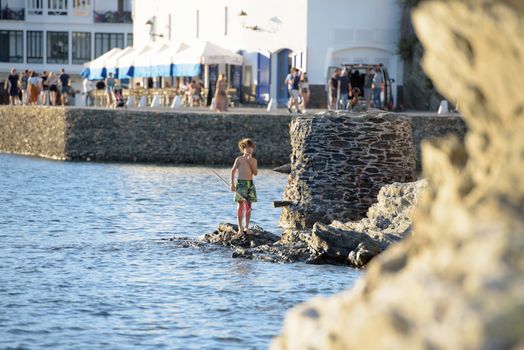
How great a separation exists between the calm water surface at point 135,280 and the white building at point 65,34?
212 ft

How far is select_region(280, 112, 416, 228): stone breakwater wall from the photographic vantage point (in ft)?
68.3

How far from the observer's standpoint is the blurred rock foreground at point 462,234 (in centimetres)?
433

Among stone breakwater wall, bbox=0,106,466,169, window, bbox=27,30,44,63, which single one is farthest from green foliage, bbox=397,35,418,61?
window, bbox=27,30,44,63

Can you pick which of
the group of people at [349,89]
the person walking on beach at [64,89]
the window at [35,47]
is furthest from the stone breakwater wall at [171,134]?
the window at [35,47]

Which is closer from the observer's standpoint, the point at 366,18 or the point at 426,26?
the point at 426,26

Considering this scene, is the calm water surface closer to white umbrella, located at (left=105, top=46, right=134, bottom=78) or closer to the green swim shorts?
the green swim shorts

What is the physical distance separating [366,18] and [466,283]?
46087mm

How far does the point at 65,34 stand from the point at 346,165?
72810 millimetres

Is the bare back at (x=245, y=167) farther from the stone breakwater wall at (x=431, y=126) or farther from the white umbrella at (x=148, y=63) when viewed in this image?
the white umbrella at (x=148, y=63)

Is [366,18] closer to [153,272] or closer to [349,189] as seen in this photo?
[349,189]

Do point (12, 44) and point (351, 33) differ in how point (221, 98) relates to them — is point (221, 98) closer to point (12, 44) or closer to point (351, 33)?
point (351, 33)

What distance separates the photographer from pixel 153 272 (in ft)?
53.9

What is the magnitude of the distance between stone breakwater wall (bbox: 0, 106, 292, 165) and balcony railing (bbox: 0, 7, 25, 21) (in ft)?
173

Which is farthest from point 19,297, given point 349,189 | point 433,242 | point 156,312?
point 433,242
